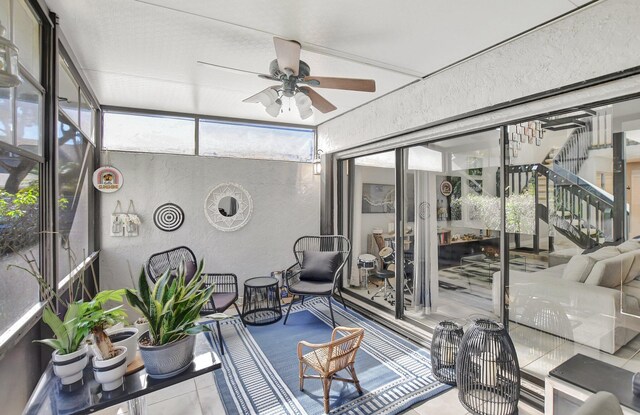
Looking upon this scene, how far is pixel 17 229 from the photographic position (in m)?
1.46

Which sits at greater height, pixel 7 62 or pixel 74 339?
pixel 7 62

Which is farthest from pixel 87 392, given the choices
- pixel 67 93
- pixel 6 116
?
pixel 67 93

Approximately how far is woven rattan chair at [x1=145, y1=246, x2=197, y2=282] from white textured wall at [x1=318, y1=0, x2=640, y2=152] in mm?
2857

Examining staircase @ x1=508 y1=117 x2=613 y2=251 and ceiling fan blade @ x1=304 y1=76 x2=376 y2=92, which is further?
ceiling fan blade @ x1=304 y1=76 x2=376 y2=92

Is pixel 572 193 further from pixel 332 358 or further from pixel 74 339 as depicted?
pixel 74 339

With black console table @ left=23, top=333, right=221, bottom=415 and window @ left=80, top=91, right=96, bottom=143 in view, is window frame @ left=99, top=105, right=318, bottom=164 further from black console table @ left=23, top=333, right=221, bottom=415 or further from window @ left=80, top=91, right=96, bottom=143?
black console table @ left=23, top=333, right=221, bottom=415

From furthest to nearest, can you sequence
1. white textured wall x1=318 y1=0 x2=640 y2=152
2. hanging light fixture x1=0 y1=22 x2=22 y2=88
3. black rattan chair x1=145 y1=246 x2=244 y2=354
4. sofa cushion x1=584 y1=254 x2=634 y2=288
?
black rattan chair x1=145 y1=246 x2=244 y2=354 → sofa cushion x1=584 y1=254 x2=634 y2=288 → white textured wall x1=318 y1=0 x2=640 y2=152 → hanging light fixture x1=0 y1=22 x2=22 y2=88

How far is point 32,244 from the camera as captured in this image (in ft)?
5.36

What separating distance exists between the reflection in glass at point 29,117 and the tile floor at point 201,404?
1.76 meters

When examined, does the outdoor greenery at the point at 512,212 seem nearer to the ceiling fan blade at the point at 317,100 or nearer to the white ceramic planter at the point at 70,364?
the ceiling fan blade at the point at 317,100

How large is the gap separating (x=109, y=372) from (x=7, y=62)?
4.09 feet

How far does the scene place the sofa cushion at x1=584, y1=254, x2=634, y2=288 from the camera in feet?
5.78

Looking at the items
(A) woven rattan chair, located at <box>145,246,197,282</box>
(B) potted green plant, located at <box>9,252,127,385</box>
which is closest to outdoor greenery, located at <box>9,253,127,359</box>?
(B) potted green plant, located at <box>9,252,127,385</box>

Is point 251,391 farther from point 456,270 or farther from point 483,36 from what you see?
point 483,36
